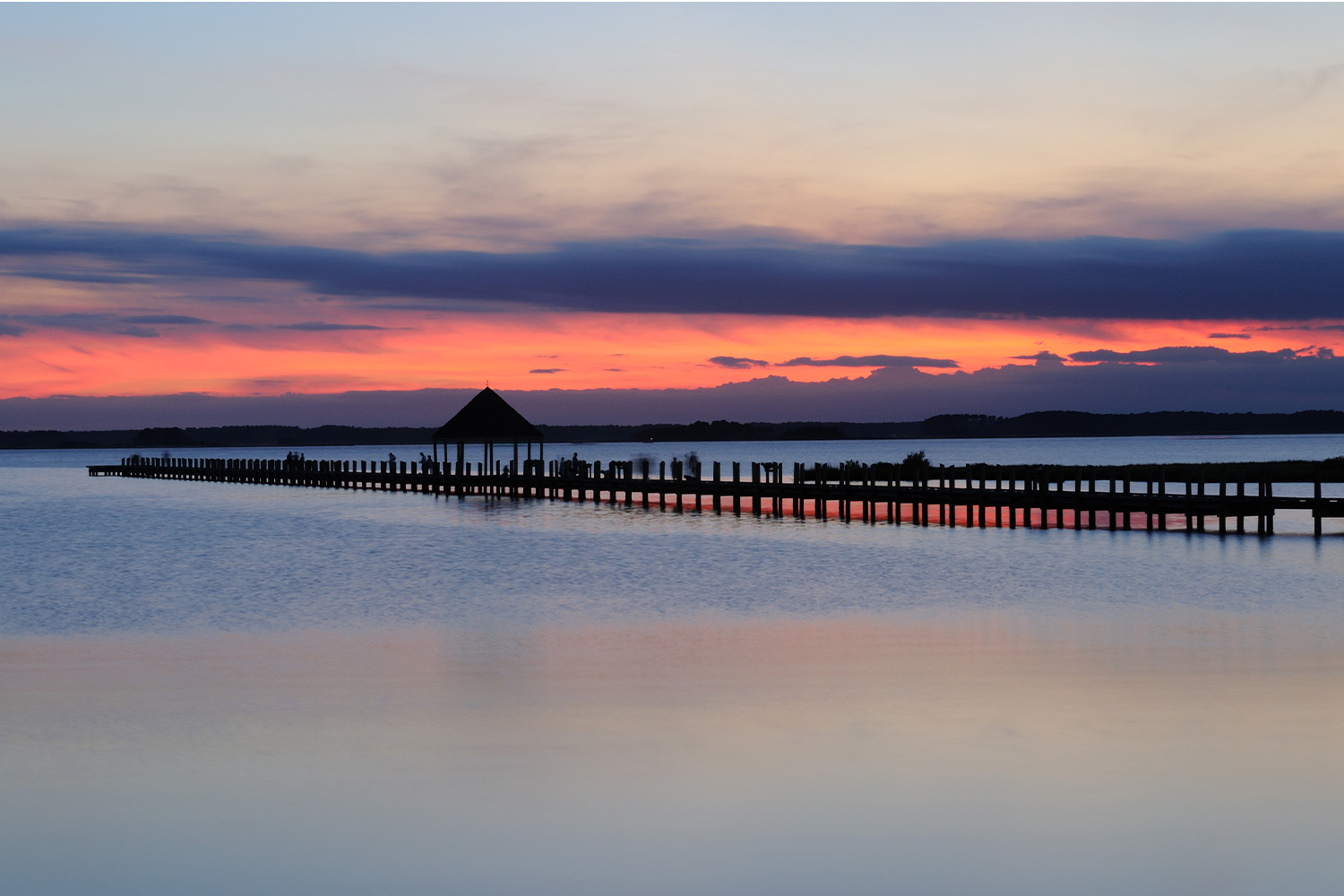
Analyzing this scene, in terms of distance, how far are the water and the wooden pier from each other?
840 cm

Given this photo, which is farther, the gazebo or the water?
the gazebo

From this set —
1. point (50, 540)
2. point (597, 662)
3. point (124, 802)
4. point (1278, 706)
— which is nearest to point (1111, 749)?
point (1278, 706)

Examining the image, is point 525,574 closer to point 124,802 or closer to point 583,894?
point 124,802

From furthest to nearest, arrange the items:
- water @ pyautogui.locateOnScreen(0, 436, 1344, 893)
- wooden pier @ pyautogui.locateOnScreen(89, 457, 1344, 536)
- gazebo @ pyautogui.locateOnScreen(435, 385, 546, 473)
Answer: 1. gazebo @ pyautogui.locateOnScreen(435, 385, 546, 473)
2. wooden pier @ pyautogui.locateOnScreen(89, 457, 1344, 536)
3. water @ pyautogui.locateOnScreen(0, 436, 1344, 893)

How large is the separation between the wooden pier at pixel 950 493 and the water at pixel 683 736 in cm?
840

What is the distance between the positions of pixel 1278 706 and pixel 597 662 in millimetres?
7087

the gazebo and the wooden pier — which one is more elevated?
the gazebo

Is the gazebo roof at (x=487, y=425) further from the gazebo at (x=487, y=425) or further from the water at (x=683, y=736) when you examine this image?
the water at (x=683, y=736)

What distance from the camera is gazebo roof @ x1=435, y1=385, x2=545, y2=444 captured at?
51.4 meters

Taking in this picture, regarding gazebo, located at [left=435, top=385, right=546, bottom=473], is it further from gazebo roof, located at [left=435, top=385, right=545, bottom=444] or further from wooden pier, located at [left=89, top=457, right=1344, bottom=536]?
wooden pier, located at [left=89, top=457, right=1344, bottom=536]

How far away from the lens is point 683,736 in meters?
10.6

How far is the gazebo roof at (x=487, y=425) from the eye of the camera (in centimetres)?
5141

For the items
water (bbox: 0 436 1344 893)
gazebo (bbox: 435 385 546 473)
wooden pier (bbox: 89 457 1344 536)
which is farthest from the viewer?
gazebo (bbox: 435 385 546 473)

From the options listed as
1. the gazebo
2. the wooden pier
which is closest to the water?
the wooden pier
